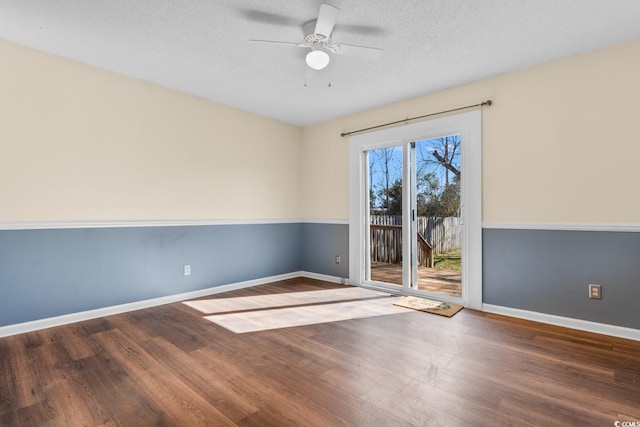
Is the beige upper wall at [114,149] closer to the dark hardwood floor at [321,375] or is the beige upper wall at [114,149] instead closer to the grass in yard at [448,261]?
the dark hardwood floor at [321,375]

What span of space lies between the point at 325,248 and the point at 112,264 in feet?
9.15

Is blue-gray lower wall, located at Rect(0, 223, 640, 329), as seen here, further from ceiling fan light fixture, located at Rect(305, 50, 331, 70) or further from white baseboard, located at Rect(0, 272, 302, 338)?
ceiling fan light fixture, located at Rect(305, 50, 331, 70)

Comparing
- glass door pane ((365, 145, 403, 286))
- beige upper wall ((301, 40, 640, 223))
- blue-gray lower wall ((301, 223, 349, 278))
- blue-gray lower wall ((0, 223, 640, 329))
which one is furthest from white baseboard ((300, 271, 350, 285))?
beige upper wall ((301, 40, 640, 223))

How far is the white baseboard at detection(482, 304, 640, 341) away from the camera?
8.09 ft

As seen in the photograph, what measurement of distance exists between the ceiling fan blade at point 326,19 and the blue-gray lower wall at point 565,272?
2.54 m

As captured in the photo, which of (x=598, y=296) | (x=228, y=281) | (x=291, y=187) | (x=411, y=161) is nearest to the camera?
(x=598, y=296)

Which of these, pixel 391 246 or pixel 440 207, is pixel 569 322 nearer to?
pixel 440 207

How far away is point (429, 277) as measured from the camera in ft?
13.7

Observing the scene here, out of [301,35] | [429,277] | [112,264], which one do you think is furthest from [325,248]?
A: [301,35]

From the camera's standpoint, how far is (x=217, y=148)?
3961 millimetres

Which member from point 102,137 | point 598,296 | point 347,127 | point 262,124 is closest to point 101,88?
point 102,137

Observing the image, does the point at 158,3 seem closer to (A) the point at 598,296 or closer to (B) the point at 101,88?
(B) the point at 101,88

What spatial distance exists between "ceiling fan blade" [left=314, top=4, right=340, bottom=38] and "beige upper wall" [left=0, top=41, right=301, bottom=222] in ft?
7.37

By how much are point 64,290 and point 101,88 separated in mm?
2018
